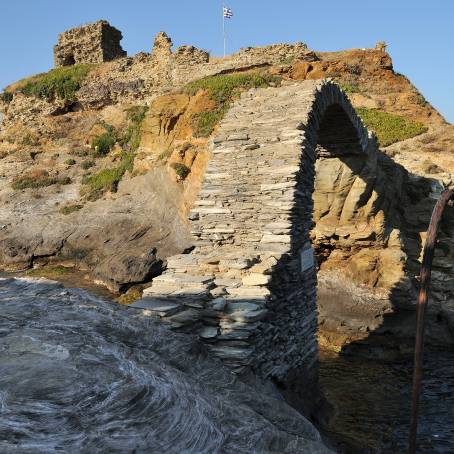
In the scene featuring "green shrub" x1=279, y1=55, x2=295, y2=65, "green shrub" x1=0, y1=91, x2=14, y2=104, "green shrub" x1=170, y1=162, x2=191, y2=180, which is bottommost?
"green shrub" x1=170, y1=162, x2=191, y2=180

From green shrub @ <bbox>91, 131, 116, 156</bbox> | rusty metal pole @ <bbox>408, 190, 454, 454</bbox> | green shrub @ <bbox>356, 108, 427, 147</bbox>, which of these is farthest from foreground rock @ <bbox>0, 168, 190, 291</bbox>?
rusty metal pole @ <bbox>408, 190, 454, 454</bbox>

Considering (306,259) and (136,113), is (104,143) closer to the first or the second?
(136,113)

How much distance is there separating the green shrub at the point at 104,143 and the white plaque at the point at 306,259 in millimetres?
22718

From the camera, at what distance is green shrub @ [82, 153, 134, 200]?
84.0 ft

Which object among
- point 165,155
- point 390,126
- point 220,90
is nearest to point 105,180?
point 165,155

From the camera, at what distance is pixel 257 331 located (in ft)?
24.5

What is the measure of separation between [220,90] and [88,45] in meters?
18.1

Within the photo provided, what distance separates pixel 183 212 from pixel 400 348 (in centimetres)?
1123

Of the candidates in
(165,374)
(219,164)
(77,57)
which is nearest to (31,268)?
(219,164)

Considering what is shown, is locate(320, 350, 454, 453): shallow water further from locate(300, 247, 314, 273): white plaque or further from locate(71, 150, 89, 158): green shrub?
locate(71, 150, 89, 158): green shrub

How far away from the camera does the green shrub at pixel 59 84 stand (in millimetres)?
33812

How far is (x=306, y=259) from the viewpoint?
10.2m

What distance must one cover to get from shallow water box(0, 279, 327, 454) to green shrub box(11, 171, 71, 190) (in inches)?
943

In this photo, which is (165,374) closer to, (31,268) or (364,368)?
(364,368)
